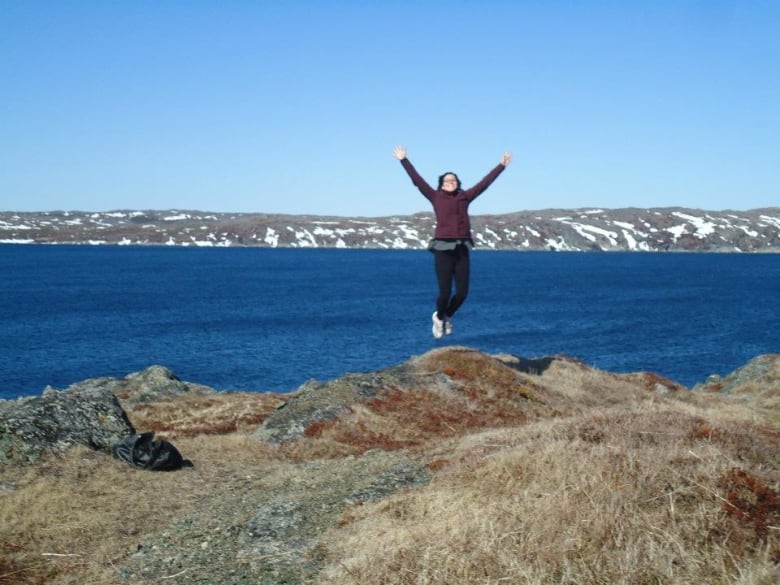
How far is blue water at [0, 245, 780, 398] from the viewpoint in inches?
2388

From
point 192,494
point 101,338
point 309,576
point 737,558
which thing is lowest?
point 101,338

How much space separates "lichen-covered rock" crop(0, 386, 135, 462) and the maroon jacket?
8.04 meters

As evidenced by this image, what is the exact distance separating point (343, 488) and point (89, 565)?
375cm

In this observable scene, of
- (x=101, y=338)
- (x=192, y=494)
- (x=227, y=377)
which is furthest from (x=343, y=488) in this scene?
(x=101, y=338)

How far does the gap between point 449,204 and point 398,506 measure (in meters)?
8.81

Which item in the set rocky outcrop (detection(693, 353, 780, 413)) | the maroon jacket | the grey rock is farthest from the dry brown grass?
rocky outcrop (detection(693, 353, 780, 413))

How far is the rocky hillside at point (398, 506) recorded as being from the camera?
720cm

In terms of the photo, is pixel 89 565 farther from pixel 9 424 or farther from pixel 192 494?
pixel 9 424

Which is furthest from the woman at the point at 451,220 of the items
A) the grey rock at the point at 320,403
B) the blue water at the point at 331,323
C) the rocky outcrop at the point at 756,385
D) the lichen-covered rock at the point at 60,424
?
the blue water at the point at 331,323

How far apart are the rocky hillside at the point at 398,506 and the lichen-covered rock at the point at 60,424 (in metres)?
0.03

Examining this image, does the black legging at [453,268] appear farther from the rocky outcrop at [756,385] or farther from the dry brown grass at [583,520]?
the rocky outcrop at [756,385]

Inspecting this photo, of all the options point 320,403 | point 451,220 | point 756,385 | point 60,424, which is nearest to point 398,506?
point 60,424

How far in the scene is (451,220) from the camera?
17000 mm

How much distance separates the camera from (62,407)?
15.2m
